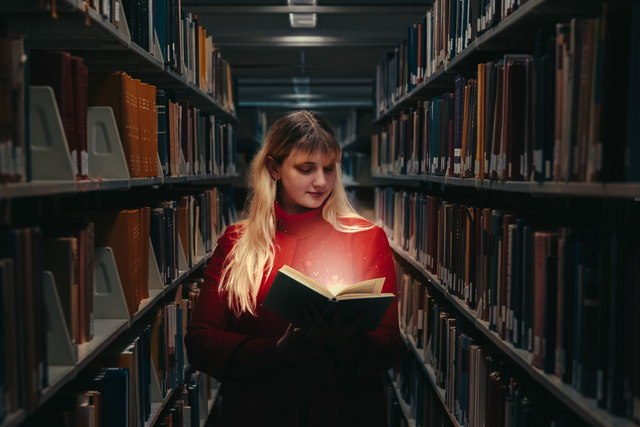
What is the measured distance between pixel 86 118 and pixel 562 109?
3.72ft

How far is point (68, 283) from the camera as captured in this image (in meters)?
1.79

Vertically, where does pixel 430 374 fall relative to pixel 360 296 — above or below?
below

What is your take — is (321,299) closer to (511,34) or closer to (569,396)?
(569,396)

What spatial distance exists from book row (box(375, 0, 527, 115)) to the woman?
59cm

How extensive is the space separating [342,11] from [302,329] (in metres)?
3.60

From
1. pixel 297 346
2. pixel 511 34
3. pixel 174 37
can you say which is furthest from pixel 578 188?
pixel 174 37

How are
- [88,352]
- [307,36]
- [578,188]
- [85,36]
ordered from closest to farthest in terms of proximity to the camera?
[578,188], [88,352], [85,36], [307,36]

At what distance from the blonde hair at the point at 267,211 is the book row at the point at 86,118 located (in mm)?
403

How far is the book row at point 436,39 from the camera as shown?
7.39 feet

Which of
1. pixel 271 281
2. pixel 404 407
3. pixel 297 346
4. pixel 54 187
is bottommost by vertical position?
pixel 404 407

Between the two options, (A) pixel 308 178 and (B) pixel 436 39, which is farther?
(B) pixel 436 39

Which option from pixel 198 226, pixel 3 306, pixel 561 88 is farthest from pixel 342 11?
pixel 3 306

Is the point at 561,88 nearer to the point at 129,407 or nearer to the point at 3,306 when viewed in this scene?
the point at 3,306

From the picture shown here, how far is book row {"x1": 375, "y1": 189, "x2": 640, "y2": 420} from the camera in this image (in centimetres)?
134
